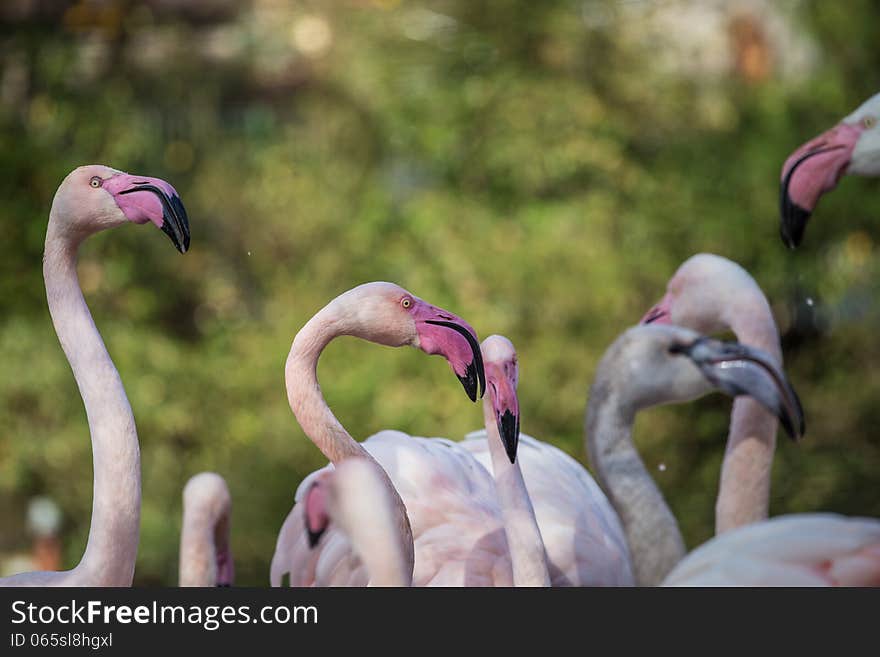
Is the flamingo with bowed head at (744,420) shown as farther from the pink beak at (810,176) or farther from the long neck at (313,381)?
the long neck at (313,381)

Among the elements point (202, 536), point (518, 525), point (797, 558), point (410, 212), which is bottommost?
point (797, 558)

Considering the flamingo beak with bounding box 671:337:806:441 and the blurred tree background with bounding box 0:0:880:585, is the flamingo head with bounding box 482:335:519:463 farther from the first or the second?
the blurred tree background with bounding box 0:0:880:585

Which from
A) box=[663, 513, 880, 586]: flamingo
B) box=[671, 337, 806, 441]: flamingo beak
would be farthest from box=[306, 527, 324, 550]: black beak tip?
box=[671, 337, 806, 441]: flamingo beak

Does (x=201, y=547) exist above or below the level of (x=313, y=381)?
above

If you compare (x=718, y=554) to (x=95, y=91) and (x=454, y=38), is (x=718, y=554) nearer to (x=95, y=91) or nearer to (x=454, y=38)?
(x=454, y=38)

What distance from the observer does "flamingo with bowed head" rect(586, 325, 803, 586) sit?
7.19 ft

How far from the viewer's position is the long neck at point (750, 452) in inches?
105

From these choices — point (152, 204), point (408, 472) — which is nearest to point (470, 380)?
point (408, 472)

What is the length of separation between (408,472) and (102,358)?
774 millimetres

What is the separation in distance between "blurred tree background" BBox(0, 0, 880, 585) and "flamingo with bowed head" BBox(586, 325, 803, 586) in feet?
11.3

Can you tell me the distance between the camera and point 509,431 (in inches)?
92.9

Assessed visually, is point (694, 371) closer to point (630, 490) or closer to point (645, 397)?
point (645, 397)

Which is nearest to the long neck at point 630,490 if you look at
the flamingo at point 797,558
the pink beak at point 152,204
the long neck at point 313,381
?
the long neck at point 313,381
